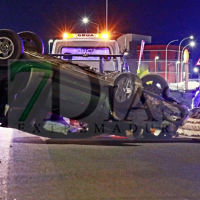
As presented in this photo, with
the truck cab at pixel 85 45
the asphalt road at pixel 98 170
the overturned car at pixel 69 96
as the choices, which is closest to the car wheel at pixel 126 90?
the overturned car at pixel 69 96

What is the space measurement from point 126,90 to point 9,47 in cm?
207

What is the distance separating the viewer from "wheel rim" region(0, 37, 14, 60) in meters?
6.98

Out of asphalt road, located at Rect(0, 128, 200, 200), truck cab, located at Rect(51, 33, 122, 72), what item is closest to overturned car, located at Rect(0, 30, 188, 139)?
asphalt road, located at Rect(0, 128, 200, 200)

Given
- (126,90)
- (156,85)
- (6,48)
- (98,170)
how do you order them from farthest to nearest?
(156,85), (126,90), (6,48), (98,170)

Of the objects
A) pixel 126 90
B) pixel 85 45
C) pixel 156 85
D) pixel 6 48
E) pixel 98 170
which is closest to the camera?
pixel 98 170

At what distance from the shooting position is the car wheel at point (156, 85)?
8.21 metres

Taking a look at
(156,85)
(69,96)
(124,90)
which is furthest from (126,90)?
(156,85)

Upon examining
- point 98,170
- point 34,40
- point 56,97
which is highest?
point 34,40

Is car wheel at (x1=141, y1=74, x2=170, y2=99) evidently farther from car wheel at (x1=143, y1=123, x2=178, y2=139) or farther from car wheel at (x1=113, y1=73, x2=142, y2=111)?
car wheel at (x1=113, y1=73, x2=142, y2=111)

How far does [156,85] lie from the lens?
8.28 meters

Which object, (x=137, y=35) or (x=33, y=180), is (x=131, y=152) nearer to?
(x=33, y=180)

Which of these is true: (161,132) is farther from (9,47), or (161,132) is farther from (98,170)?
(9,47)

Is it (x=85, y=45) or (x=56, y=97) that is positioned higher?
(x=85, y=45)

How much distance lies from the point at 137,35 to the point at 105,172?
198 ft
